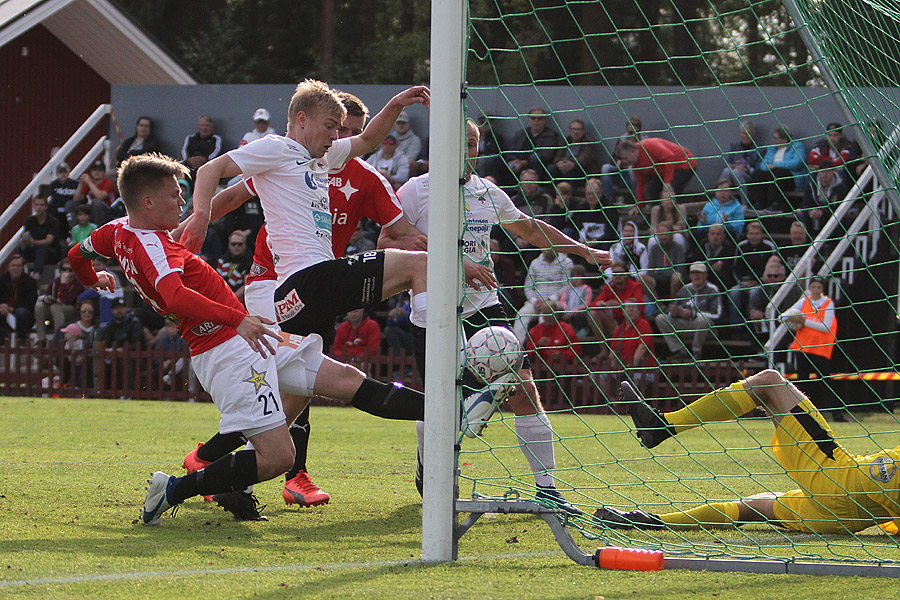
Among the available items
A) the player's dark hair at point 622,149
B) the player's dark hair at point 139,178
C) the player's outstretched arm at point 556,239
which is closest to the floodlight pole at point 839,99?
the player's outstretched arm at point 556,239

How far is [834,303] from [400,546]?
34.3 ft

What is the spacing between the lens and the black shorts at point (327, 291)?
16.4 ft

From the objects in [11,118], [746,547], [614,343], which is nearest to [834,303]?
[614,343]

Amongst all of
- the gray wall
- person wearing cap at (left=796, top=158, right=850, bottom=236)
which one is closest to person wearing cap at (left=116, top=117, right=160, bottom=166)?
the gray wall

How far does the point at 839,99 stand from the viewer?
14.3 ft

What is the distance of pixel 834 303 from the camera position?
Answer: 1337 centimetres

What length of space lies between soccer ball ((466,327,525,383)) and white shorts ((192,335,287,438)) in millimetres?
962

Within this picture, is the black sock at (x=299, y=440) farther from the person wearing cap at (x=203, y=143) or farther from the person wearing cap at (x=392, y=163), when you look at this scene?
Answer: the person wearing cap at (x=203, y=143)

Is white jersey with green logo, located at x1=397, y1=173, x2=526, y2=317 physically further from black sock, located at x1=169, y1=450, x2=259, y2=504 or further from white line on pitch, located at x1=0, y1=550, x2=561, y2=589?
white line on pitch, located at x1=0, y1=550, x2=561, y2=589

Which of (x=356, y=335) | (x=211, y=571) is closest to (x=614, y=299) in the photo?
(x=356, y=335)

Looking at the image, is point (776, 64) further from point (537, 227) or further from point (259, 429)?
point (259, 429)

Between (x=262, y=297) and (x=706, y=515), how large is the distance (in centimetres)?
255

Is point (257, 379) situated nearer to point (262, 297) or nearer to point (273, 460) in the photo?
point (273, 460)

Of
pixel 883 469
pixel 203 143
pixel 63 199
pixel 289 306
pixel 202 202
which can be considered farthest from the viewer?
pixel 63 199
